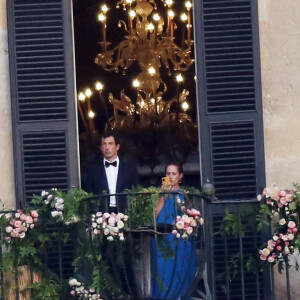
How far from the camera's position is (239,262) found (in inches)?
473

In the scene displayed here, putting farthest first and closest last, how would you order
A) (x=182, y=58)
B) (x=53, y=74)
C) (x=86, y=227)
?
1. (x=182, y=58)
2. (x=53, y=74)
3. (x=86, y=227)

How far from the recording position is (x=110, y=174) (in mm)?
12992

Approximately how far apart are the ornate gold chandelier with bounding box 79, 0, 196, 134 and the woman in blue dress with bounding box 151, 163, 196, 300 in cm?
405

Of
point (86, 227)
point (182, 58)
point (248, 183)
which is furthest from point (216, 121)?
point (182, 58)

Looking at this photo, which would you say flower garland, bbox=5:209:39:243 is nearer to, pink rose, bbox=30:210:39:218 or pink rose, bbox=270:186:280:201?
pink rose, bbox=30:210:39:218

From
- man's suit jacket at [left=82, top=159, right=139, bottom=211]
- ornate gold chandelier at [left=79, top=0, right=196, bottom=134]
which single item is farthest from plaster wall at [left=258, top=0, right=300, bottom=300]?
ornate gold chandelier at [left=79, top=0, right=196, bottom=134]

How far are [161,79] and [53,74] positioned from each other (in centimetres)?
372

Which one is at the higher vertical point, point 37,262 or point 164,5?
point 164,5

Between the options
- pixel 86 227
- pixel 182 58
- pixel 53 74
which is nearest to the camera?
pixel 86 227

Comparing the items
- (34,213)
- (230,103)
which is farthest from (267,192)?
(34,213)

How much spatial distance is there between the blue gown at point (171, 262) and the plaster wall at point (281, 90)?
0.97m

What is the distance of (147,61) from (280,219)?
4.29 meters

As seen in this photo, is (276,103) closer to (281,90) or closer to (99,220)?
(281,90)

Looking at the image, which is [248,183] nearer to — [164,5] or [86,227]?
[86,227]
